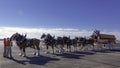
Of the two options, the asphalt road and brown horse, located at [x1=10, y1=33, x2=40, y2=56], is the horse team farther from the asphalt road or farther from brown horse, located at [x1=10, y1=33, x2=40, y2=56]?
the asphalt road

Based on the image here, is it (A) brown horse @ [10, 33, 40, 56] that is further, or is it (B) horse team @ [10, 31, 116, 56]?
(B) horse team @ [10, 31, 116, 56]

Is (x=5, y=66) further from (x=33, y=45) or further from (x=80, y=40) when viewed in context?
(x=80, y=40)

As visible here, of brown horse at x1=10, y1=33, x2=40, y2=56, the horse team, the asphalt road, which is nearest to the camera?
the asphalt road

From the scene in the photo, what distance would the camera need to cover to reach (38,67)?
1777 cm

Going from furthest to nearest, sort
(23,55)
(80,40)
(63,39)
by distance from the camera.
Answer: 1. (80,40)
2. (63,39)
3. (23,55)

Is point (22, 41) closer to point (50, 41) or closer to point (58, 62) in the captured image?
→ point (50, 41)

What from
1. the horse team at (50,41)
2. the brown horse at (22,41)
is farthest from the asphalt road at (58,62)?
the horse team at (50,41)

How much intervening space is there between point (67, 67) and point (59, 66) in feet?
2.29

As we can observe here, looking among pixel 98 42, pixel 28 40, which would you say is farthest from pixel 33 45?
pixel 98 42

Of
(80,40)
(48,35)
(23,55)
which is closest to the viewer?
(23,55)

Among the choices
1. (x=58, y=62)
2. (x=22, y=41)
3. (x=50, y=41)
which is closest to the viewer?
(x=58, y=62)

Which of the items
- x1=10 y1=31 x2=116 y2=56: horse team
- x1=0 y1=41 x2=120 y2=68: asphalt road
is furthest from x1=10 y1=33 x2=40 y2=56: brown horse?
x1=0 y1=41 x2=120 y2=68: asphalt road

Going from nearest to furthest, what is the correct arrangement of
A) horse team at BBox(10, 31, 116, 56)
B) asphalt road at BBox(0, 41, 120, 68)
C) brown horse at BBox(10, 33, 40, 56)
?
asphalt road at BBox(0, 41, 120, 68) → brown horse at BBox(10, 33, 40, 56) → horse team at BBox(10, 31, 116, 56)

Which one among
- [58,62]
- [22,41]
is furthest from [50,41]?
[58,62]
